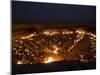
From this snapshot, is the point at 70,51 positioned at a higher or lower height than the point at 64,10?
lower

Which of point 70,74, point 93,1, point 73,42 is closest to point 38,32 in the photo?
point 73,42

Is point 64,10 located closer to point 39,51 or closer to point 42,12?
point 42,12

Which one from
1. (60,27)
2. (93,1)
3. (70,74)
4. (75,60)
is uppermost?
(93,1)

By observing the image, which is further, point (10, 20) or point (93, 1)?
point (93, 1)

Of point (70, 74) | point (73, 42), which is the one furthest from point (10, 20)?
point (70, 74)

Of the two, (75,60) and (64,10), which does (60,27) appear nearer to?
(64,10)

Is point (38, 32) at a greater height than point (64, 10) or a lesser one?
lesser
